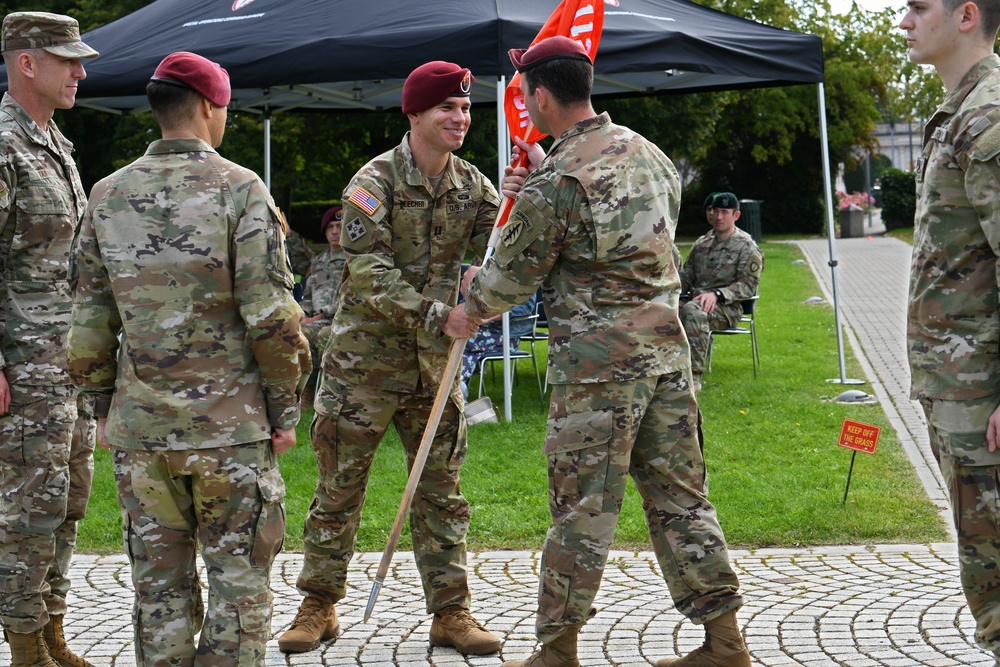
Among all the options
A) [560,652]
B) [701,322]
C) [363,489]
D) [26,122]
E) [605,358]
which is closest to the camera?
[605,358]

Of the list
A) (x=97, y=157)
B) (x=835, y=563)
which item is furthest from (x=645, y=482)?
(x=97, y=157)

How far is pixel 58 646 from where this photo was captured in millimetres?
4602

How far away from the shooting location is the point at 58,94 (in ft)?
15.0

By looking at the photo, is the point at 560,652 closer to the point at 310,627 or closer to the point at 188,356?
the point at 310,627

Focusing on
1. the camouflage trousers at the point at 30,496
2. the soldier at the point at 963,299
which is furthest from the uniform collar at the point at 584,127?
the camouflage trousers at the point at 30,496

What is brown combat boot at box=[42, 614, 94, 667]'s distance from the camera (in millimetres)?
4582

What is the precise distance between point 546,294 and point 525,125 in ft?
2.74

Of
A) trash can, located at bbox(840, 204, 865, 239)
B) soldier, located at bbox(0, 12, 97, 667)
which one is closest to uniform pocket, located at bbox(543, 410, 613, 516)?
soldier, located at bbox(0, 12, 97, 667)

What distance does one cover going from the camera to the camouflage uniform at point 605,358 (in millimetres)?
3992

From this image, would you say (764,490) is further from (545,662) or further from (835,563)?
(545,662)

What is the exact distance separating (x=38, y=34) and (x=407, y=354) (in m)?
1.91

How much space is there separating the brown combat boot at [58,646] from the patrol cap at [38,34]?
2239 millimetres

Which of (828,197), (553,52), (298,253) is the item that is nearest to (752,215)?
(828,197)

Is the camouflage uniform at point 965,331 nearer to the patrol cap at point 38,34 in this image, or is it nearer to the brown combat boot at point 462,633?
the brown combat boot at point 462,633
